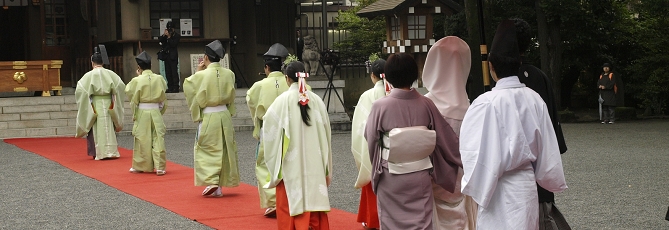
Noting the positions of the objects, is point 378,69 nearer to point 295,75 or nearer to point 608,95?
point 295,75

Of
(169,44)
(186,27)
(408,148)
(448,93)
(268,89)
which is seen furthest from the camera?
(186,27)

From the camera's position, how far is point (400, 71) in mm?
5801

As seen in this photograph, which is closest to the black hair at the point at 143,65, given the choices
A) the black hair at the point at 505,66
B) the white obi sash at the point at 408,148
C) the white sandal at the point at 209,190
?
the white sandal at the point at 209,190

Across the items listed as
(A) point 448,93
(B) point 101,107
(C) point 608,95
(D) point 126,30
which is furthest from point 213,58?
(D) point 126,30

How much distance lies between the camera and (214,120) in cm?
962

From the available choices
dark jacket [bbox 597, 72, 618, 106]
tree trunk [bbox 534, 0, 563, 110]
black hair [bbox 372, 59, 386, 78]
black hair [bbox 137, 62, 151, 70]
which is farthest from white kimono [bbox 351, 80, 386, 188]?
tree trunk [bbox 534, 0, 563, 110]

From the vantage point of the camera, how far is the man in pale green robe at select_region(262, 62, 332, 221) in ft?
22.8

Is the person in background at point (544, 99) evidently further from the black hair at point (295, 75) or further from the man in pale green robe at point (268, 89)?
the man in pale green robe at point (268, 89)

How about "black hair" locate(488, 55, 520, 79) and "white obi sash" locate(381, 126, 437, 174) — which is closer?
"black hair" locate(488, 55, 520, 79)

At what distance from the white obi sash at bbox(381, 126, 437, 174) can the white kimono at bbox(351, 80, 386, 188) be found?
156 centimetres

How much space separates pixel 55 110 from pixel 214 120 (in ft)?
37.1

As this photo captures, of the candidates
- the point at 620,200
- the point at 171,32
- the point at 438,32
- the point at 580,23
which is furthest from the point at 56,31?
the point at 620,200

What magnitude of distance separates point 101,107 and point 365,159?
7507mm

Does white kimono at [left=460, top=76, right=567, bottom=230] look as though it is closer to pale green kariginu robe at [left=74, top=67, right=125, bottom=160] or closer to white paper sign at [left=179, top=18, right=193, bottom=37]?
pale green kariginu robe at [left=74, top=67, right=125, bottom=160]
